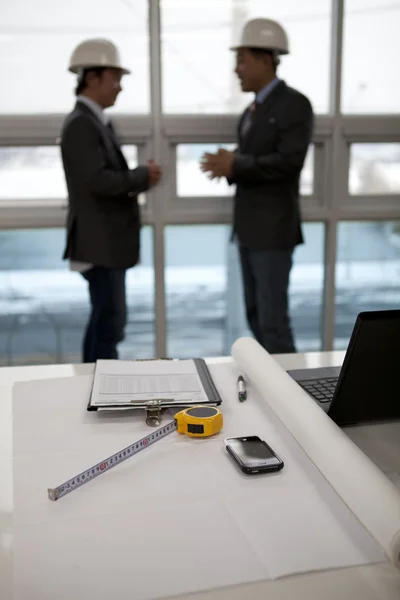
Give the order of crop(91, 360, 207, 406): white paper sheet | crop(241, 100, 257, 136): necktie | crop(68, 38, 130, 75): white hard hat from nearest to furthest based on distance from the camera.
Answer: crop(91, 360, 207, 406): white paper sheet → crop(68, 38, 130, 75): white hard hat → crop(241, 100, 257, 136): necktie

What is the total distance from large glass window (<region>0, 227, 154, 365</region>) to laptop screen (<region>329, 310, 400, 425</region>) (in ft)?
7.30

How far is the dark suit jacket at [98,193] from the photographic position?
245 cm

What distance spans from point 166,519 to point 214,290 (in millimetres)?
2604

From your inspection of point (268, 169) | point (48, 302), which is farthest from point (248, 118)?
point (48, 302)

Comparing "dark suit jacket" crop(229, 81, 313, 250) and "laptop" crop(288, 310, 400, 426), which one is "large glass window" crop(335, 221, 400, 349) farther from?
"laptop" crop(288, 310, 400, 426)

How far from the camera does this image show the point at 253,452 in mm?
826

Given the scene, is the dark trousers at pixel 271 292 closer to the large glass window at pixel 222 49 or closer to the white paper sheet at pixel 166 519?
the large glass window at pixel 222 49

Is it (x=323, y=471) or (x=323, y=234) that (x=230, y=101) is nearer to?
(x=323, y=234)

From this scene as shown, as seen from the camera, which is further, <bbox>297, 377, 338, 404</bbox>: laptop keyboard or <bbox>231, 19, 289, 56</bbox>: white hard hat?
<bbox>231, 19, 289, 56</bbox>: white hard hat

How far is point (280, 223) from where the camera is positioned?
2674mm

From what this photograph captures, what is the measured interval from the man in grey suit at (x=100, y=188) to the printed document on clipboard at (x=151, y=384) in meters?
1.46

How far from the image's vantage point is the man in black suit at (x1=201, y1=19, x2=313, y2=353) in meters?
2.58

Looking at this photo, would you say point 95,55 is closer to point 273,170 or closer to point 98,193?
point 98,193

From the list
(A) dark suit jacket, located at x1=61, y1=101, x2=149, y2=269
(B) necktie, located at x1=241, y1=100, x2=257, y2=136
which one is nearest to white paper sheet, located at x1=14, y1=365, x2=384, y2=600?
(A) dark suit jacket, located at x1=61, y1=101, x2=149, y2=269
